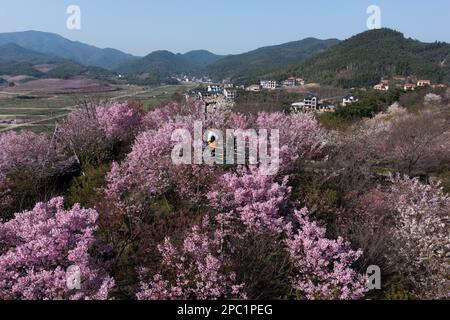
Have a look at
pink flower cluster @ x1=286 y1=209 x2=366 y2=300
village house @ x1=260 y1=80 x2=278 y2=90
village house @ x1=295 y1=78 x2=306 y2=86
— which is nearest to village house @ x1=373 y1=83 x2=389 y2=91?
village house @ x1=295 y1=78 x2=306 y2=86

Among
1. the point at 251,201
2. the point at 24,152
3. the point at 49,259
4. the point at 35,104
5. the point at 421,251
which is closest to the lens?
the point at 49,259

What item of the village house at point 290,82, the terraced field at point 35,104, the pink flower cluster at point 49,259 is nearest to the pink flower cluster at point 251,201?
the pink flower cluster at point 49,259

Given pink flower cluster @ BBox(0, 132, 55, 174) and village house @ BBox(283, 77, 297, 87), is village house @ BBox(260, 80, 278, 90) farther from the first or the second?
pink flower cluster @ BBox(0, 132, 55, 174)

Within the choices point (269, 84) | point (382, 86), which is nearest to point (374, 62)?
point (382, 86)

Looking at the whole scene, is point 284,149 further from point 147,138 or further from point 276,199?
point 147,138

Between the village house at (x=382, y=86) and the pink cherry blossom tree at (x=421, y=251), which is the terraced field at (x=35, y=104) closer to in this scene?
the village house at (x=382, y=86)

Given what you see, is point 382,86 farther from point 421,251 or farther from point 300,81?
point 421,251
